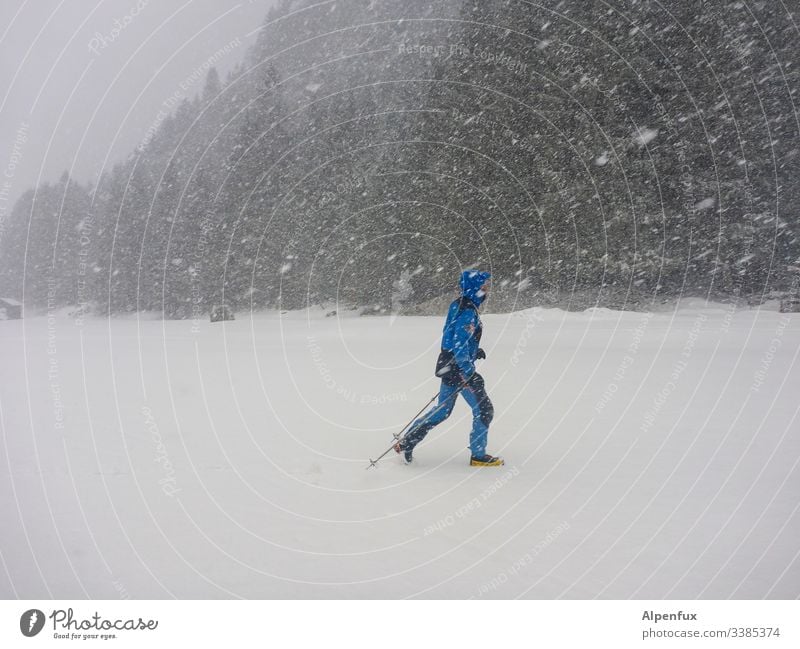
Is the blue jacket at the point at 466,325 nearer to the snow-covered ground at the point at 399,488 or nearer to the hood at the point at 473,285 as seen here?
the hood at the point at 473,285

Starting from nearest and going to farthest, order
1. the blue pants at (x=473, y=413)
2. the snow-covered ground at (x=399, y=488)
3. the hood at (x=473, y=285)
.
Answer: the snow-covered ground at (x=399, y=488) → the hood at (x=473, y=285) → the blue pants at (x=473, y=413)

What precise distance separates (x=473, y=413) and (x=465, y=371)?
1.56ft

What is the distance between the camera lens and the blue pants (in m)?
5.96

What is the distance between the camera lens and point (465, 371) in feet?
19.2

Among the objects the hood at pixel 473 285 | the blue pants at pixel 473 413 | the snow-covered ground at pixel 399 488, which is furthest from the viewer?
the blue pants at pixel 473 413

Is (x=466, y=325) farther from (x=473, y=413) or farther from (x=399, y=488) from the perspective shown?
(x=399, y=488)

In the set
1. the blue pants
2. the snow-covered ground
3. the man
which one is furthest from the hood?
the snow-covered ground

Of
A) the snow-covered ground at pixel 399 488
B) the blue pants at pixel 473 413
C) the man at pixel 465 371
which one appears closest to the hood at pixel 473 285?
the man at pixel 465 371

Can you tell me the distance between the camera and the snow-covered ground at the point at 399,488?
3.57 m

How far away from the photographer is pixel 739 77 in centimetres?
2350

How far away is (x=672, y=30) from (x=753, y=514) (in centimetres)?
2626

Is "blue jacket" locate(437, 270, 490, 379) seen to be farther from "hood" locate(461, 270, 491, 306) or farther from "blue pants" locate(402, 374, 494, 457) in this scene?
"blue pants" locate(402, 374, 494, 457)

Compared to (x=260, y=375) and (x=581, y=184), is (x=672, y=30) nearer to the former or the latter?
(x=581, y=184)

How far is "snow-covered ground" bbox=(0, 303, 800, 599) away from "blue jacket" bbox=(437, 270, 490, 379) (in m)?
1.23
